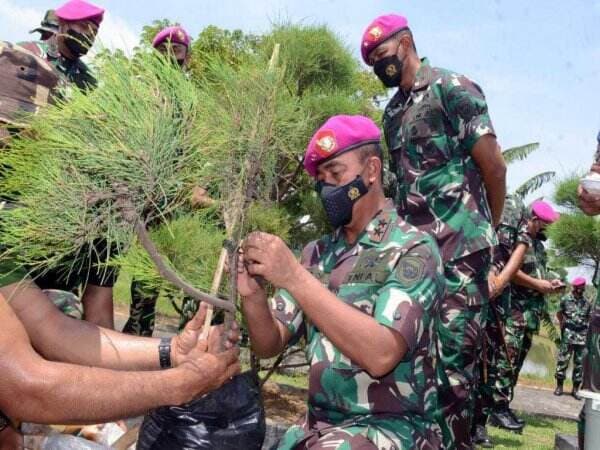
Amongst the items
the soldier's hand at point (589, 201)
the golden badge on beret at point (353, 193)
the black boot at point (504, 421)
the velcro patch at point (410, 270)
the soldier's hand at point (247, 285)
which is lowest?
the black boot at point (504, 421)

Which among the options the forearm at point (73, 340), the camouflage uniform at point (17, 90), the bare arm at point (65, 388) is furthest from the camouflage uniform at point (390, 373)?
the camouflage uniform at point (17, 90)

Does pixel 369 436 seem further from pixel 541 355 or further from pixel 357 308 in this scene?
pixel 541 355

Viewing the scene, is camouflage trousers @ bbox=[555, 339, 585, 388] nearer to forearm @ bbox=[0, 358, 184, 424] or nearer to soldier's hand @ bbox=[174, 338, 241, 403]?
soldier's hand @ bbox=[174, 338, 241, 403]

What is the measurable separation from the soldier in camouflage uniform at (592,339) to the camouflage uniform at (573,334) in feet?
26.4

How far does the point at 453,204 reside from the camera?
3090mm

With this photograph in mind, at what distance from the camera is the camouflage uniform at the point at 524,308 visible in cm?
613

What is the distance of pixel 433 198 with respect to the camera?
3.12 meters

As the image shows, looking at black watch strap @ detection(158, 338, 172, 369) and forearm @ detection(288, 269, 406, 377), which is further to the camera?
black watch strap @ detection(158, 338, 172, 369)

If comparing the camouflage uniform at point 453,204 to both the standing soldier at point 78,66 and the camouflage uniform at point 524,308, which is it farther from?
the camouflage uniform at point 524,308

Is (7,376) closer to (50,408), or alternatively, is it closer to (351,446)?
(50,408)

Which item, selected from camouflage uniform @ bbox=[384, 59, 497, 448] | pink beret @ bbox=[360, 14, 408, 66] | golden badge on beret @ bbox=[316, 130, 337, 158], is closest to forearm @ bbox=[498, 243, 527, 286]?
camouflage uniform @ bbox=[384, 59, 497, 448]

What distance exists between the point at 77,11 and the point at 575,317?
8.90 metres

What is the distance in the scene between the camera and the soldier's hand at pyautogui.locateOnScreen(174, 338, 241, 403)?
80.7 inches

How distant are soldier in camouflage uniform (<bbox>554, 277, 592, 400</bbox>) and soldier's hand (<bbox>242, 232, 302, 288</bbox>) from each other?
30.5 ft
